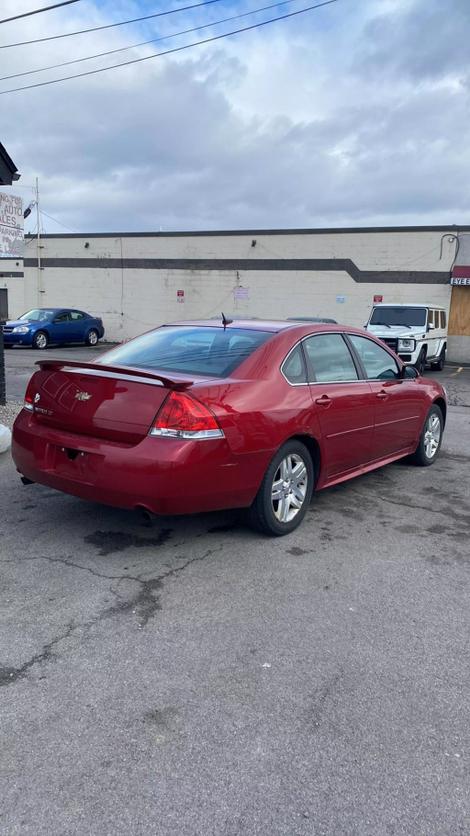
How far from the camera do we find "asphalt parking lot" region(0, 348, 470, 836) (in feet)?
7.18

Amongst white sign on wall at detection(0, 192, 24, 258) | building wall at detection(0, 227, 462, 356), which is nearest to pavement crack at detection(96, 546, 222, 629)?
white sign on wall at detection(0, 192, 24, 258)

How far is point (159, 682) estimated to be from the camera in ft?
9.34

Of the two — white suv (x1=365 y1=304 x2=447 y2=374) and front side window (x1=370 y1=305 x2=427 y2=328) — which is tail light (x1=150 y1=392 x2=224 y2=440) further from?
front side window (x1=370 y1=305 x2=427 y2=328)

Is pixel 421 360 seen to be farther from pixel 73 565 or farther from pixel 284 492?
pixel 73 565

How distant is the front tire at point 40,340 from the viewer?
22469 millimetres

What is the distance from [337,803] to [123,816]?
2.34ft

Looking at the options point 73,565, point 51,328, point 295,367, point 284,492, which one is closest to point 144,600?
point 73,565

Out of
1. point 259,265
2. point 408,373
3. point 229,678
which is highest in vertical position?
point 259,265

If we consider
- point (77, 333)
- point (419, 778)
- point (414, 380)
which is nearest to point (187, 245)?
point (77, 333)

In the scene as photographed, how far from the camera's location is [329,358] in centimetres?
532

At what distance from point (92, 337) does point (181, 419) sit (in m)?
22.5

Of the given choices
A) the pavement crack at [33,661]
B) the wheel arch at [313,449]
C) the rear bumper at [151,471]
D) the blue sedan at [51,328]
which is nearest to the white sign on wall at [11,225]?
the rear bumper at [151,471]

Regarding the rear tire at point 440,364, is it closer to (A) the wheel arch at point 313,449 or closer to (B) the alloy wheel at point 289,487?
(A) the wheel arch at point 313,449

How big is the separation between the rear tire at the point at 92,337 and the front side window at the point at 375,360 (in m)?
20.4
